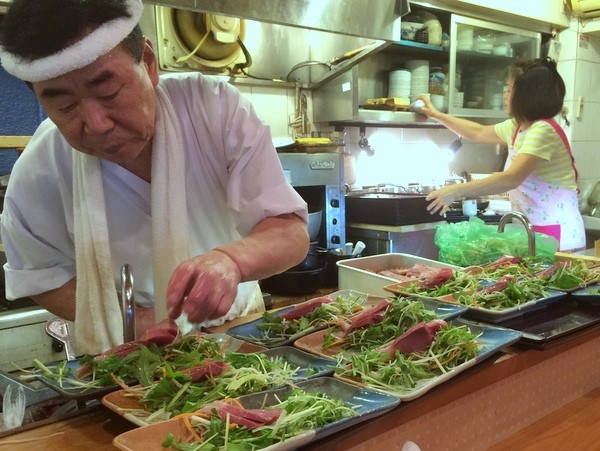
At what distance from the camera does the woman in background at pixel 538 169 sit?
8.67ft

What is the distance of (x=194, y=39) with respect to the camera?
2734mm

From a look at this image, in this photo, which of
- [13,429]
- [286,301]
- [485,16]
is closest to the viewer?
[13,429]

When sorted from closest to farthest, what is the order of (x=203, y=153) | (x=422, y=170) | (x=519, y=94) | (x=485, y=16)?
1. (x=203, y=153)
2. (x=519, y=94)
3. (x=485, y=16)
4. (x=422, y=170)

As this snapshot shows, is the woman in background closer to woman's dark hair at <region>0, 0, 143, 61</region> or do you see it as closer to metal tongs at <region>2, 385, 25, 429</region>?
woman's dark hair at <region>0, 0, 143, 61</region>

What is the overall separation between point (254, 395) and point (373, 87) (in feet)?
9.82

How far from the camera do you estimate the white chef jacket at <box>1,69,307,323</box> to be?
1.43 m

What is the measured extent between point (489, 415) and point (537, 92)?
6.48 feet

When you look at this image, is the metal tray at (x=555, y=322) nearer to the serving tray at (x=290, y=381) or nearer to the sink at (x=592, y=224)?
the serving tray at (x=290, y=381)

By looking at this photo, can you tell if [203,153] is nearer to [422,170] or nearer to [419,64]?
[419,64]

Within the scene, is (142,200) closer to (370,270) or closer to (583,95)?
(370,270)

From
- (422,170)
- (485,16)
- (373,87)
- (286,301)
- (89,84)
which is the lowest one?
(286,301)

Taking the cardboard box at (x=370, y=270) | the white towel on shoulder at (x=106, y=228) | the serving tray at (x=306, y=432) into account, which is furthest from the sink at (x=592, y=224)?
the serving tray at (x=306, y=432)

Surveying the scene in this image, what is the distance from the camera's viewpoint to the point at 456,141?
417 centimetres

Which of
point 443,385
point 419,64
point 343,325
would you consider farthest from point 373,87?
point 443,385
